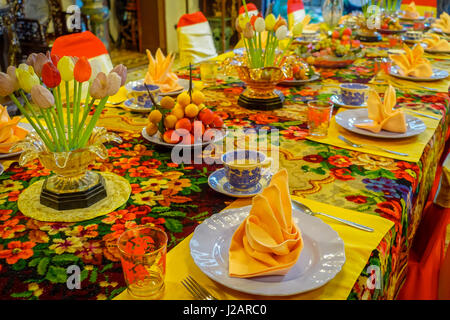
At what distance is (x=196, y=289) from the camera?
0.70 metres

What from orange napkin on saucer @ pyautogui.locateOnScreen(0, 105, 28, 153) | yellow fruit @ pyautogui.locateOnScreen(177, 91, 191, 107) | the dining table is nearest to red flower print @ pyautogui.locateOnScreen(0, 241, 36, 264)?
the dining table

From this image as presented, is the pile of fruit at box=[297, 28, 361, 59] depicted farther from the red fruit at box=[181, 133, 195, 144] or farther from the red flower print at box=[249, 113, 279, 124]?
the red fruit at box=[181, 133, 195, 144]

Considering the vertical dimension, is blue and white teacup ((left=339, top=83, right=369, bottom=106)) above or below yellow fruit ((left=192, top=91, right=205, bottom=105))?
below

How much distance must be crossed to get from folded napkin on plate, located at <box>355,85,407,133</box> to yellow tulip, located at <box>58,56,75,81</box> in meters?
0.84

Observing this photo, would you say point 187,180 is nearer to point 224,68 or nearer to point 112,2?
point 224,68

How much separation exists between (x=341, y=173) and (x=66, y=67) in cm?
68

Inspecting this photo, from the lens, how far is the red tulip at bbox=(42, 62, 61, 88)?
85 centimetres

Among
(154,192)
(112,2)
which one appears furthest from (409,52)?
(112,2)

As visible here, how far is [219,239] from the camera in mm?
806

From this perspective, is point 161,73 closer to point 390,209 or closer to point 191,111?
point 191,111

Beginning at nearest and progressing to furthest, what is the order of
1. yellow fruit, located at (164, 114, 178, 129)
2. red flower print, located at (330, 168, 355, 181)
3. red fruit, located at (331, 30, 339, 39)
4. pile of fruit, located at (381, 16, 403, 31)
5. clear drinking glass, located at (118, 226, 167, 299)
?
clear drinking glass, located at (118, 226, 167, 299) → red flower print, located at (330, 168, 355, 181) → yellow fruit, located at (164, 114, 178, 129) → red fruit, located at (331, 30, 339, 39) → pile of fruit, located at (381, 16, 403, 31)

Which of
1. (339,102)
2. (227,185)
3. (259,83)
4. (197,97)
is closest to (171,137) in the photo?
(197,97)

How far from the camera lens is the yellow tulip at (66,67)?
0.88 m

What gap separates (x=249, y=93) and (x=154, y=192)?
2.40 ft
